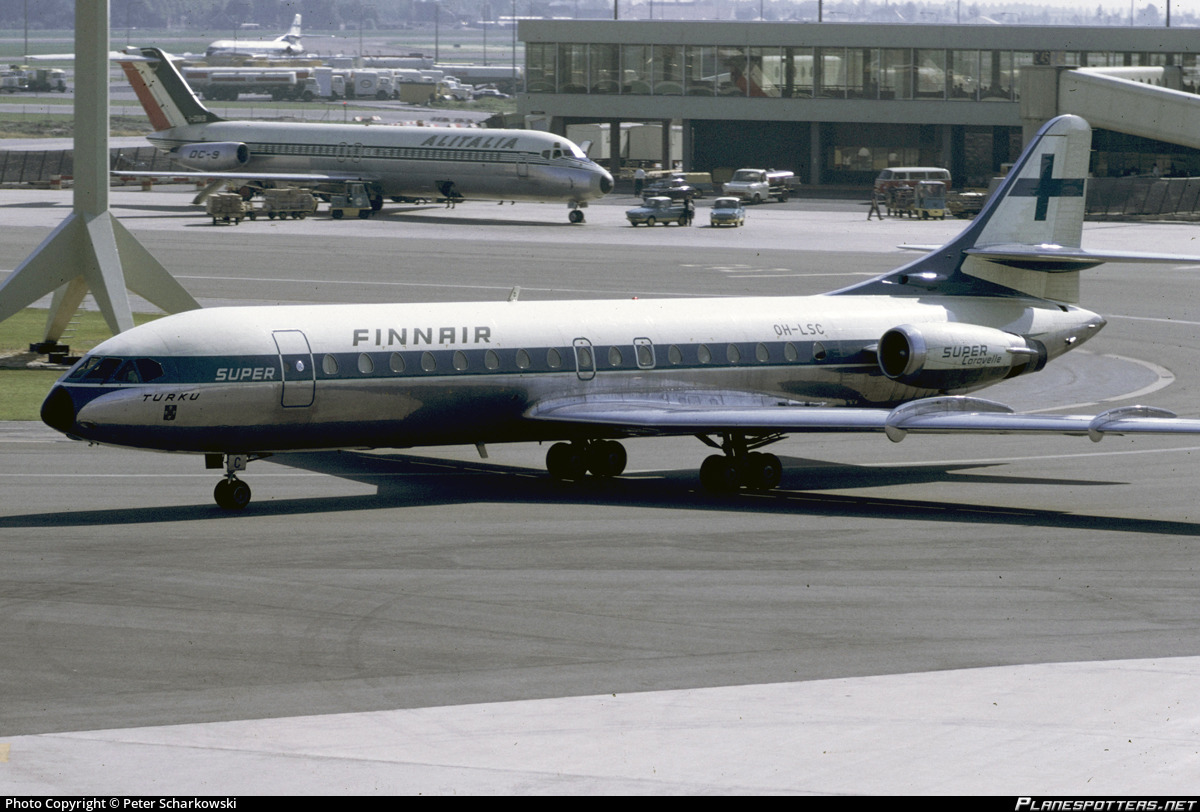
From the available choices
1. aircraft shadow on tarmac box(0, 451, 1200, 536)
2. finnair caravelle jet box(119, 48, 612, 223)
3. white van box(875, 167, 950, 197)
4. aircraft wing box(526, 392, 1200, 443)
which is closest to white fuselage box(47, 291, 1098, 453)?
aircraft wing box(526, 392, 1200, 443)

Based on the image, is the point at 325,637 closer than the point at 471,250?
Yes

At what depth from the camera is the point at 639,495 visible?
95.9 ft

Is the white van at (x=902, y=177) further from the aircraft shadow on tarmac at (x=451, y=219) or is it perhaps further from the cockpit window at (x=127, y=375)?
the cockpit window at (x=127, y=375)

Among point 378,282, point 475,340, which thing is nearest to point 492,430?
point 475,340

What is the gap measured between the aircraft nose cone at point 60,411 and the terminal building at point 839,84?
306 ft

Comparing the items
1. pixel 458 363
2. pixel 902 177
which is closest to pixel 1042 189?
pixel 458 363

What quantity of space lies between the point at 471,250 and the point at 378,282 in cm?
1227

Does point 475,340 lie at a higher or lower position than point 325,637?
higher

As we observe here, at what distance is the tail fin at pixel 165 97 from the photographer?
91875 millimetres

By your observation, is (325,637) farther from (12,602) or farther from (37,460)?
(37,460)

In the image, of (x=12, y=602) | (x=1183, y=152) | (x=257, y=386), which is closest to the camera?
(x=12, y=602)

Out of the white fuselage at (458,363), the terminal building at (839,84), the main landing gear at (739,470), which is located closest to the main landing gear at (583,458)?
the white fuselage at (458,363)

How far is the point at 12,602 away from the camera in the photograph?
20.9m

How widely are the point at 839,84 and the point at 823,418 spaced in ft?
302
